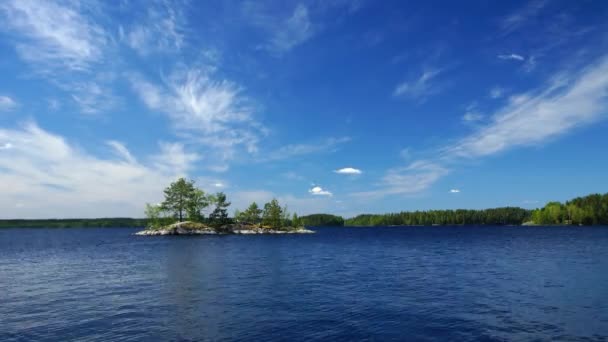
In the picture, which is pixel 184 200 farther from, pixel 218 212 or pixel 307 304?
pixel 307 304

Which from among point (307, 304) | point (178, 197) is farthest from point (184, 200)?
point (307, 304)

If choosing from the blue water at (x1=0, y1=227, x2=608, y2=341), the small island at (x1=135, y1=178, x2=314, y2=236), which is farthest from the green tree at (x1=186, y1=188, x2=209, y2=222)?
the blue water at (x1=0, y1=227, x2=608, y2=341)

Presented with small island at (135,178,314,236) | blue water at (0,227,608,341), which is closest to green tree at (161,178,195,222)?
small island at (135,178,314,236)

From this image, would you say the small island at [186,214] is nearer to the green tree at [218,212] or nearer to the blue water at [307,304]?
the green tree at [218,212]

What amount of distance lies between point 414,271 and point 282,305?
28.6 meters

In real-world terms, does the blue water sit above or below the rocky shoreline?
below

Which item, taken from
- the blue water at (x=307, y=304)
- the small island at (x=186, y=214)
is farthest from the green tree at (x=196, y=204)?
the blue water at (x=307, y=304)

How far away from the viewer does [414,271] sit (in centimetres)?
5400

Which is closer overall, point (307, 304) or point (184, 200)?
point (307, 304)

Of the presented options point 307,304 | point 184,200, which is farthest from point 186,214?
point 307,304

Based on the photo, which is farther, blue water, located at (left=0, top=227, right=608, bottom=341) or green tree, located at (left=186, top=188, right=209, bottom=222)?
green tree, located at (left=186, top=188, right=209, bottom=222)

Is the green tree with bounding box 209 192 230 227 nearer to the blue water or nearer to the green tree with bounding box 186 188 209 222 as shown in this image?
the green tree with bounding box 186 188 209 222

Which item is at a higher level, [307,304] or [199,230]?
[199,230]

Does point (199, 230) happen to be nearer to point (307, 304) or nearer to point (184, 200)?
→ point (184, 200)
